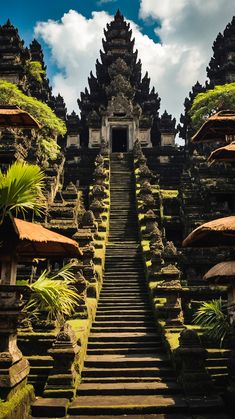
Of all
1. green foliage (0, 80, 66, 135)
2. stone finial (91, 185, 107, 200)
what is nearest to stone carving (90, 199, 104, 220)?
stone finial (91, 185, 107, 200)

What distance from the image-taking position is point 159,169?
29.3 meters

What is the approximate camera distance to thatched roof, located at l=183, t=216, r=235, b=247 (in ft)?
21.4

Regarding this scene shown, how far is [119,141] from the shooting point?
1513 inches

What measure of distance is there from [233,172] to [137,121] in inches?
751

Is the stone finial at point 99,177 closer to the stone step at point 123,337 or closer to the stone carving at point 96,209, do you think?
the stone carving at point 96,209

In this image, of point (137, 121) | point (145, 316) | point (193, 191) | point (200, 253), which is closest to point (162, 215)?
point (193, 191)

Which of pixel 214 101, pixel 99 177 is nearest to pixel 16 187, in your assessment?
pixel 99 177

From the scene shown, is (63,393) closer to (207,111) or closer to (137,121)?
(207,111)

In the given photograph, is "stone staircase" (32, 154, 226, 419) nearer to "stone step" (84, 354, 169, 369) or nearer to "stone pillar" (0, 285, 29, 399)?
"stone step" (84, 354, 169, 369)

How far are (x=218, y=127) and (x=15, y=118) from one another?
5.63 m

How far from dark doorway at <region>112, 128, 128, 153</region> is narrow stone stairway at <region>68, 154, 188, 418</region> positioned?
22314 millimetres

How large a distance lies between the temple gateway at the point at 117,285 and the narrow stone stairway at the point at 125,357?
0.09 feet

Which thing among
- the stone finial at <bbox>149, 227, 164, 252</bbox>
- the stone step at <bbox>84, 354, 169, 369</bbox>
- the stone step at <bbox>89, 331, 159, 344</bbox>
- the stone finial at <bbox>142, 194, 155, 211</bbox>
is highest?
the stone finial at <bbox>142, 194, 155, 211</bbox>

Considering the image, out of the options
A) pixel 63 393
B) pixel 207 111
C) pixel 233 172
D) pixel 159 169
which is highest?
pixel 207 111
